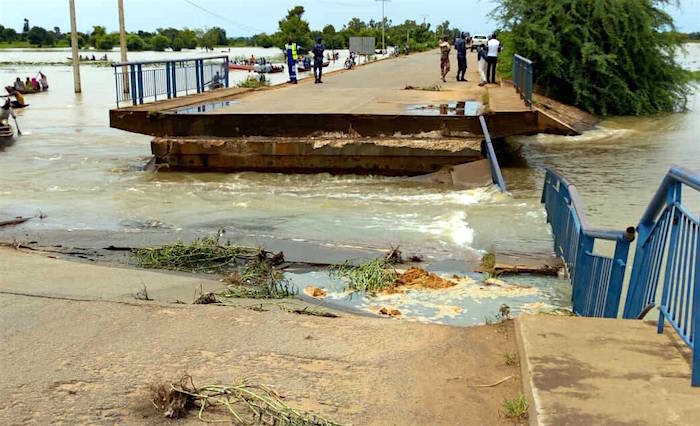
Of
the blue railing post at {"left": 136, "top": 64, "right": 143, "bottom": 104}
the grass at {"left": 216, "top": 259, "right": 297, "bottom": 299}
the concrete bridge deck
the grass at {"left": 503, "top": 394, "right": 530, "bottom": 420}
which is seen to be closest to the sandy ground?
the grass at {"left": 503, "top": 394, "right": 530, "bottom": 420}

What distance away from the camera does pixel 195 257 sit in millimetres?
8820

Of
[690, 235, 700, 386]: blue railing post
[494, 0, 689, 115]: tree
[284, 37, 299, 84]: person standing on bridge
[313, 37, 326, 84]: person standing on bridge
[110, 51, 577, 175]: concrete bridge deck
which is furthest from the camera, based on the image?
[494, 0, 689, 115]: tree

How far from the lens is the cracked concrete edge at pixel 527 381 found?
3513 mm

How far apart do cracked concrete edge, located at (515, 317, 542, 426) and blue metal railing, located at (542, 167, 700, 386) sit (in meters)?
0.77

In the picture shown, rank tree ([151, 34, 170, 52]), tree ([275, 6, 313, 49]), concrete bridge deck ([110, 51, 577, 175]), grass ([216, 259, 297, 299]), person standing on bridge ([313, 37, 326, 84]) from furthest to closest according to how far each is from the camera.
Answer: tree ([151, 34, 170, 52]), tree ([275, 6, 313, 49]), person standing on bridge ([313, 37, 326, 84]), concrete bridge deck ([110, 51, 577, 175]), grass ([216, 259, 297, 299])

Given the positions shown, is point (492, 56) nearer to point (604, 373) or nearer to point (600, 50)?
point (600, 50)

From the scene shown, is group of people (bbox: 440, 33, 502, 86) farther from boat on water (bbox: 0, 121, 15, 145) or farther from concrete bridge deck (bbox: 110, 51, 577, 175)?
boat on water (bbox: 0, 121, 15, 145)

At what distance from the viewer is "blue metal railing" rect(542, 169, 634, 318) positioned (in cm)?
553

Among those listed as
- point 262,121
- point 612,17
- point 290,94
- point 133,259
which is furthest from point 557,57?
point 133,259

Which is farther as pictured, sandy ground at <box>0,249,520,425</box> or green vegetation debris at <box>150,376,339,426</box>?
sandy ground at <box>0,249,520,425</box>

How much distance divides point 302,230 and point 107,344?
6.66 metres

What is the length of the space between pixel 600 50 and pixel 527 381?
1168 inches

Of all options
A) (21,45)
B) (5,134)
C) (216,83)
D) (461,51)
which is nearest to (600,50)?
(461,51)

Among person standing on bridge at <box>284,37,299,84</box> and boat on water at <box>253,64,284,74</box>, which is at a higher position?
person standing on bridge at <box>284,37,299,84</box>
